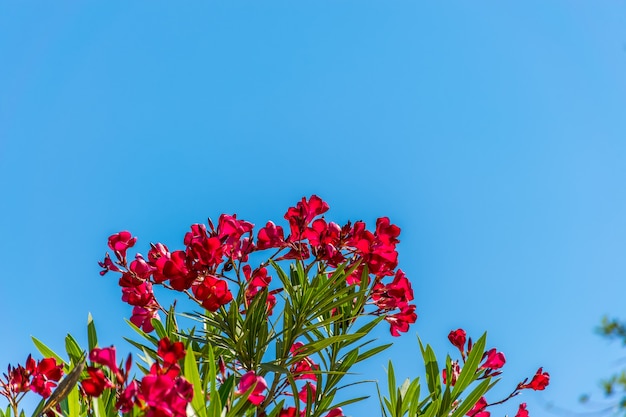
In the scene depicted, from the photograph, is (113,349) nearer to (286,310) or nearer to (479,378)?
(286,310)

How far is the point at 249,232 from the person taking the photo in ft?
5.28

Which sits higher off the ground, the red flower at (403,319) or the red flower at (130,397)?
the red flower at (403,319)

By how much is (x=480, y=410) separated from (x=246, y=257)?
0.85m

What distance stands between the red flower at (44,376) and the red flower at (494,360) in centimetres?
117

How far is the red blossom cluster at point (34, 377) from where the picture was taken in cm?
155


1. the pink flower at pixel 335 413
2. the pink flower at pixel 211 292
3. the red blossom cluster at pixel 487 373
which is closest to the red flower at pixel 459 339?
the red blossom cluster at pixel 487 373

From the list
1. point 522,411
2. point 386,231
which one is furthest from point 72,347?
point 522,411

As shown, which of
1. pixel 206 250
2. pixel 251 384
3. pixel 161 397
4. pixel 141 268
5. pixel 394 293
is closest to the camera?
pixel 161 397

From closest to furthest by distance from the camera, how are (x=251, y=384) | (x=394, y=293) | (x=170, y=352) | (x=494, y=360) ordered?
(x=170, y=352) < (x=251, y=384) < (x=394, y=293) < (x=494, y=360)

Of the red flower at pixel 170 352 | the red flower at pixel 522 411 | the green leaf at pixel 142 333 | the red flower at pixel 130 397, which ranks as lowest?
the red flower at pixel 130 397

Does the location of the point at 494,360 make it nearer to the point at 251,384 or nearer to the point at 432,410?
the point at 432,410

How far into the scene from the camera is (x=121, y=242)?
5.51ft

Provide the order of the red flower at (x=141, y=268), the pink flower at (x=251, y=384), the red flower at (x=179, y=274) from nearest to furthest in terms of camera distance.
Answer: the pink flower at (x=251, y=384)
the red flower at (x=179, y=274)
the red flower at (x=141, y=268)

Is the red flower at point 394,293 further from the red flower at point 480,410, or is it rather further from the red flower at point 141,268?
the red flower at point 141,268
